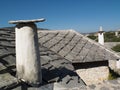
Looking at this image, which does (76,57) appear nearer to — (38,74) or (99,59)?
(99,59)

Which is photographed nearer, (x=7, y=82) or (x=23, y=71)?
(x=7, y=82)

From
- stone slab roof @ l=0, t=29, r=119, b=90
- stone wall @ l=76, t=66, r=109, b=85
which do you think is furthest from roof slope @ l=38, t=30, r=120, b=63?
stone wall @ l=76, t=66, r=109, b=85

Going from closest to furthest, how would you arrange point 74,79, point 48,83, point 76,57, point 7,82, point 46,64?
point 7,82 → point 48,83 → point 74,79 → point 46,64 → point 76,57

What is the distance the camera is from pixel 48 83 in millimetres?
4906

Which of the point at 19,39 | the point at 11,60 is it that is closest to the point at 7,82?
the point at 19,39

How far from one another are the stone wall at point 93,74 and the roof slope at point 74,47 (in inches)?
26.3

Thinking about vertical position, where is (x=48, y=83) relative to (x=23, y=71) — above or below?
below

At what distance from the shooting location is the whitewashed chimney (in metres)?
4.39

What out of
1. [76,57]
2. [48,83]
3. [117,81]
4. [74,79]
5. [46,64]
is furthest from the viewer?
[76,57]

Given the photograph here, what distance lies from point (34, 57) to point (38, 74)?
403mm

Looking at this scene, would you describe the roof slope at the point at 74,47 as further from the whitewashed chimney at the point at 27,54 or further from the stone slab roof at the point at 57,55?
the whitewashed chimney at the point at 27,54

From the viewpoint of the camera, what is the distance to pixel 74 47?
1007cm

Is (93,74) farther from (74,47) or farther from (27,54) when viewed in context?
(27,54)

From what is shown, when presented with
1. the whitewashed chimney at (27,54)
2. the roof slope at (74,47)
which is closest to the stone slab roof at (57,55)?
the roof slope at (74,47)
